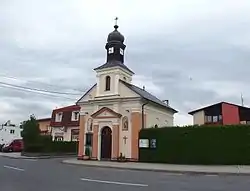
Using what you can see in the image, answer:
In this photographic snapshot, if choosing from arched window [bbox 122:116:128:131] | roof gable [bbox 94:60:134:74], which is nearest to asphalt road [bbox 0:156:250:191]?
arched window [bbox 122:116:128:131]

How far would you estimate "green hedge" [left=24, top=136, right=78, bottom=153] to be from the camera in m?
36.3

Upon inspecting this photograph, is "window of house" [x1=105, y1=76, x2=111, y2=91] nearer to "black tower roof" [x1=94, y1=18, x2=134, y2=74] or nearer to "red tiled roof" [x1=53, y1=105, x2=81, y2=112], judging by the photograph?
"black tower roof" [x1=94, y1=18, x2=134, y2=74]

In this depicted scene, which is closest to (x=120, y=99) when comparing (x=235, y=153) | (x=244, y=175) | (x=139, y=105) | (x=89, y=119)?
(x=139, y=105)

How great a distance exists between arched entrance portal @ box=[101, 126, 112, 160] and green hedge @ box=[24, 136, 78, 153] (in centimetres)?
913

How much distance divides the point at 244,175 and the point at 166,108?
19505mm

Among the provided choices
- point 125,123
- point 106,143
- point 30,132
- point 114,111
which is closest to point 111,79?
point 114,111

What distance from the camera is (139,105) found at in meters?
30.0

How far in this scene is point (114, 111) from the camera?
100 feet

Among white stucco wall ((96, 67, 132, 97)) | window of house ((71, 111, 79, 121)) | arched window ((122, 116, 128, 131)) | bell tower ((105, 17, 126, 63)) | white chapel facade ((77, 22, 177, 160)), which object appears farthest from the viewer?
window of house ((71, 111, 79, 121))

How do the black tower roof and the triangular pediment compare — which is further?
the black tower roof

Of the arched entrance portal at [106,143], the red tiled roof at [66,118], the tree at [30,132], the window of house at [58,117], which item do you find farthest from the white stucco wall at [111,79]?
the window of house at [58,117]

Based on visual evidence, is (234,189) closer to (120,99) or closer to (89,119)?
(120,99)

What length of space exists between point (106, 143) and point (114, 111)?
3.07 metres

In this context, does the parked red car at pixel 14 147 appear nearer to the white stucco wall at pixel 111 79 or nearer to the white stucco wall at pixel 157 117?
the white stucco wall at pixel 111 79
